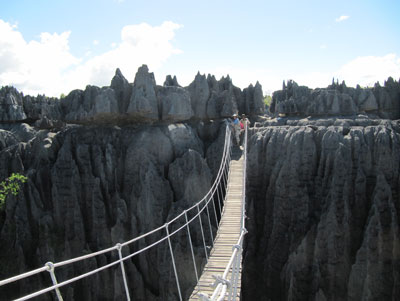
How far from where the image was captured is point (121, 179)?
15.6 meters

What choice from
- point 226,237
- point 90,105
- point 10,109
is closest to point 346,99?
point 226,237

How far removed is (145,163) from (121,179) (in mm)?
1626

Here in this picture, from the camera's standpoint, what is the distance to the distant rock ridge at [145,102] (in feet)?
52.9

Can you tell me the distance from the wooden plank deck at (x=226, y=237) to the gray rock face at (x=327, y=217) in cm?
240

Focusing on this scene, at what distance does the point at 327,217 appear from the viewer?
35.7 ft

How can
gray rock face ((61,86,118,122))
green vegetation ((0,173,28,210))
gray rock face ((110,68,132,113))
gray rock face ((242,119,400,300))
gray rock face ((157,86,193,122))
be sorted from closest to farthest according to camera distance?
gray rock face ((242,119,400,300)) → green vegetation ((0,173,28,210)) → gray rock face ((61,86,118,122)) → gray rock face ((157,86,193,122)) → gray rock face ((110,68,132,113))

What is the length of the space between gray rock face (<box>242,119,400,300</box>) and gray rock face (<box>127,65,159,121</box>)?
6153mm

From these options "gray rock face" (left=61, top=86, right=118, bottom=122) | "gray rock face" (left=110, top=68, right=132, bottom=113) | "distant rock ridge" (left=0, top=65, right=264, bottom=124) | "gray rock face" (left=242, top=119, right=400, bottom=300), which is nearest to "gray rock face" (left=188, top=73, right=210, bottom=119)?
"distant rock ridge" (left=0, top=65, right=264, bottom=124)

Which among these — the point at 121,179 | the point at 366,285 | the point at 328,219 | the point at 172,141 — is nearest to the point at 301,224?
the point at 328,219

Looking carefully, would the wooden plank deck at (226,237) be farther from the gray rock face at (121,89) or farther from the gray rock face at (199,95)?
the gray rock face at (121,89)

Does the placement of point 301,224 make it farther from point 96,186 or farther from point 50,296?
point 50,296

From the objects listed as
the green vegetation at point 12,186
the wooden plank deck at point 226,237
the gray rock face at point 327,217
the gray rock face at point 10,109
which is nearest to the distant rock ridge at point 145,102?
the green vegetation at point 12,186

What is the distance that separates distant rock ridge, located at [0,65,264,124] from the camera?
1611cm

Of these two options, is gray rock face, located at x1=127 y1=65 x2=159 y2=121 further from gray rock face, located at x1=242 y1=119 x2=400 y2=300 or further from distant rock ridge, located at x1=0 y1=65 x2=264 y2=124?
gray rock face, located at x1=242 y1=119 x2=400 y2=300
